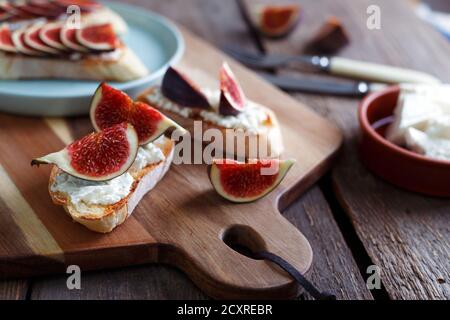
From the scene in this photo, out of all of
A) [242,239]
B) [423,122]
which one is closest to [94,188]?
[242,239]

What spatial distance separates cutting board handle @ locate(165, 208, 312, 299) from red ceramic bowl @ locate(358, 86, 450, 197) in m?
0.60

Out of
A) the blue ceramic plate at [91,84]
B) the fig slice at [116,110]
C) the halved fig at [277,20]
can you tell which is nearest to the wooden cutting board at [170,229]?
the blue ceramic plate at [91,84]

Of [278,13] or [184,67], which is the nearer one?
[184,67]

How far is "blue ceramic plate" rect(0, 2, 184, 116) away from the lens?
2508mm

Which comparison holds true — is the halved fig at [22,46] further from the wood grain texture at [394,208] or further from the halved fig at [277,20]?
the halved fig at [277,20]

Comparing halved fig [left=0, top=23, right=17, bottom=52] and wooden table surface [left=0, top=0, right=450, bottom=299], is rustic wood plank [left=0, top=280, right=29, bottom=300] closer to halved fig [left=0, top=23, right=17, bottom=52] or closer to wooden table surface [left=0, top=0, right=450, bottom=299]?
wooden table surface [left=0, top=0, right=450, bottom=299]

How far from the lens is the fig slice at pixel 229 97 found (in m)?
2.34

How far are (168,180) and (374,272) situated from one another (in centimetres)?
82

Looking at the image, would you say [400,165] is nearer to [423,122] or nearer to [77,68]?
[423,122]

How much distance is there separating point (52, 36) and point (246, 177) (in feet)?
4.22

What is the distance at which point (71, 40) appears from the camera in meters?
2.78

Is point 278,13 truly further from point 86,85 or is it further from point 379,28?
point 86,85

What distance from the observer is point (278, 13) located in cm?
356
